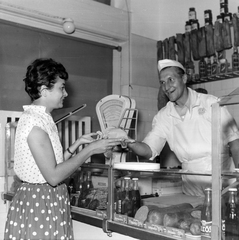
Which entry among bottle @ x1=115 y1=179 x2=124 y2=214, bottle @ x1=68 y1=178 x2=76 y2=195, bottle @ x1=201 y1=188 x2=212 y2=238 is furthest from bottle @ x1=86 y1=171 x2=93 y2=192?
bottle @ x1=201 y1=188 x2=212 y2=238

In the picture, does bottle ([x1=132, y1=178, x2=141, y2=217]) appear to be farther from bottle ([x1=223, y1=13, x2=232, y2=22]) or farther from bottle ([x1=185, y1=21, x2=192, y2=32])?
bottle ([x1=185, y1=21, x2=192, y2=32])

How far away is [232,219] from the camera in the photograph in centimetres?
129

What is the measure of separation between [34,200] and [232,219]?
0.85 meters

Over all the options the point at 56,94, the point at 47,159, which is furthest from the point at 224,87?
the point at 47,159

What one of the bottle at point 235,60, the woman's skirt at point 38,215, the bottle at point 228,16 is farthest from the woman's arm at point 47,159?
the bottle at point 228,16

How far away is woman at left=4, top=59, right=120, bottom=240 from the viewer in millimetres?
1520

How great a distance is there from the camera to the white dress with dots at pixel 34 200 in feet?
5.18

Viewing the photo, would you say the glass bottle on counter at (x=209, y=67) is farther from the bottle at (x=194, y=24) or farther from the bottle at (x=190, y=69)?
the bottle at (x=194, y=24)

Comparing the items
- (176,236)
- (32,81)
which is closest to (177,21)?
(32,81)

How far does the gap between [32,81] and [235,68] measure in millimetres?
2471

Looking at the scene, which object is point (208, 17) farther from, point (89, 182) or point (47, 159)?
Result: point (47, 159)

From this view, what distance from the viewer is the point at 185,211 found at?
5.03 feet

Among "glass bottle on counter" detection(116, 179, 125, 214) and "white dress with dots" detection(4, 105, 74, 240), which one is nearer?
"white dress with dots" detection(4, 105, 74, 240)

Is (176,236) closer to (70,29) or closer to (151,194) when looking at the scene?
(151,194)
